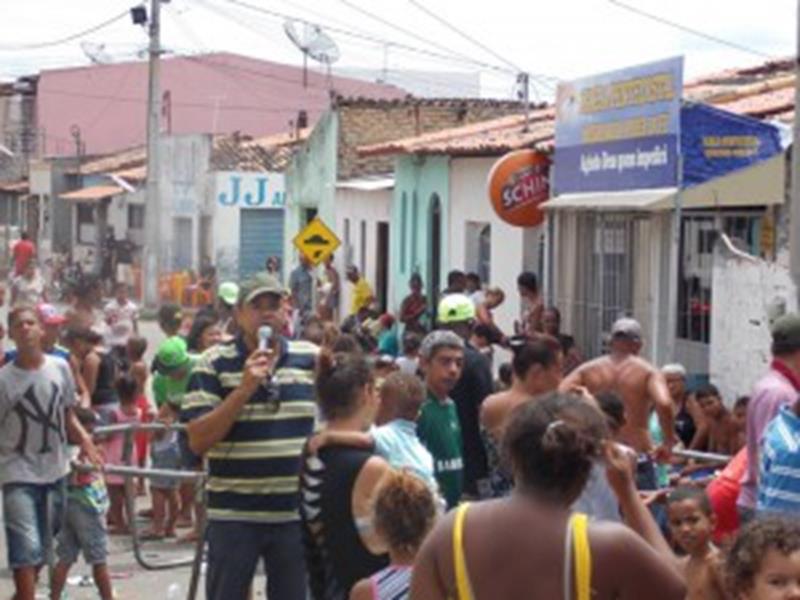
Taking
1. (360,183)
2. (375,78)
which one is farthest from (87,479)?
(375,78)

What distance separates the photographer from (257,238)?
150 feet

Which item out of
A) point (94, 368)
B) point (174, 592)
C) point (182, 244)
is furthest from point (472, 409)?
point (182, 244)

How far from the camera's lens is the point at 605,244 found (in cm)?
2008

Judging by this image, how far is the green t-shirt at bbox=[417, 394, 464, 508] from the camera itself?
29.5 ft

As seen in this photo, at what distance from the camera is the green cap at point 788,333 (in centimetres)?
833

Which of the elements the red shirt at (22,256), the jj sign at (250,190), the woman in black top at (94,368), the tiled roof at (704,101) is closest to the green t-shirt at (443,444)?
the woman in black top at (94,368)

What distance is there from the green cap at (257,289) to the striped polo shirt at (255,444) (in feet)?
0.62

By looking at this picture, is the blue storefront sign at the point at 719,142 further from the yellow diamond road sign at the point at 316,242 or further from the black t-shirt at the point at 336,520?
the yellow diamond road sign at the point at 316,242

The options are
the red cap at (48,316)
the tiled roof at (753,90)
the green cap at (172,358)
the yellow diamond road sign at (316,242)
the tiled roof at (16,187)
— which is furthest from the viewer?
the tiled roof at (16,187)

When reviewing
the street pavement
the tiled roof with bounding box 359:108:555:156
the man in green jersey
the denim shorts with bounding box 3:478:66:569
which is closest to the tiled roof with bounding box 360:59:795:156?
the tiled roof with bounding box 359:108:555:156

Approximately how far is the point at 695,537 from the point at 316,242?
779 inches

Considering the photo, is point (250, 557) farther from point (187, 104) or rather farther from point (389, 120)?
point (187, 104)

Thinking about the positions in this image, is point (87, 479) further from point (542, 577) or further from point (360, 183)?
point (360, 183)

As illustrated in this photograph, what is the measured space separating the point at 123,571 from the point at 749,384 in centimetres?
530
